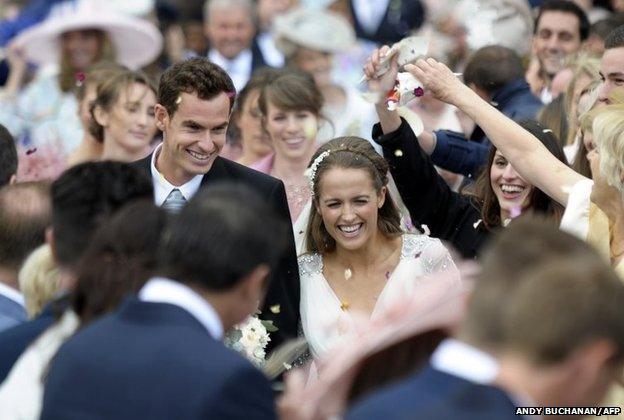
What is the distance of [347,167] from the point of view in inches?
275

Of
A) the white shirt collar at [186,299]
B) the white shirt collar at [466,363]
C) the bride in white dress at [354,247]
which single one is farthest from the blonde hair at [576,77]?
the white shirt collar at [466,363]

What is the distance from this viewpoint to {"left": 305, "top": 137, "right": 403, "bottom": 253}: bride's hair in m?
7.00

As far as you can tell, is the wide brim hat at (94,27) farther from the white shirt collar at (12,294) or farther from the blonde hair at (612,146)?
the blonde hair at (612,146)

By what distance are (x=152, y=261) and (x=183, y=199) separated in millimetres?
2629

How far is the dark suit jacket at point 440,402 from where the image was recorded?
311 cm

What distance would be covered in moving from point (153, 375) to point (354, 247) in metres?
3.38

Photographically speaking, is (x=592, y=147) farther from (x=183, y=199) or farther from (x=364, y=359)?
(x=364, y=359)

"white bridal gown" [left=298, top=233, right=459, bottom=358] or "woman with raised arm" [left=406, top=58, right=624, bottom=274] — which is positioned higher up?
"woman with raised arm" [left=406, top=58, right=624, bottom=274]

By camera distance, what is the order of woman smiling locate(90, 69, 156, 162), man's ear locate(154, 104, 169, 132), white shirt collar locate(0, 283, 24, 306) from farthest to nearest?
woman smiling locate(90, 69, 156, 162) → man's ear locate(154, 104, 169, 132) → white shirt collar locate(0, 283, 24, 306)

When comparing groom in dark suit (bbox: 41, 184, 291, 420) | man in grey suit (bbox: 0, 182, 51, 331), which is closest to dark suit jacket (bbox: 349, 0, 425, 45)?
man in grey suit (bbox: 0, 182, 51, 331)

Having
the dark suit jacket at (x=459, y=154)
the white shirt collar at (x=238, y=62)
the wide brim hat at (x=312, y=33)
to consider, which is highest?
the wide brim hat at (x=312, y=33)

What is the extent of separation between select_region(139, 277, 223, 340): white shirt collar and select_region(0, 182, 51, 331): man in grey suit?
67.6 inches

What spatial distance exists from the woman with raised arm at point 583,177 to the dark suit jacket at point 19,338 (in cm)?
216

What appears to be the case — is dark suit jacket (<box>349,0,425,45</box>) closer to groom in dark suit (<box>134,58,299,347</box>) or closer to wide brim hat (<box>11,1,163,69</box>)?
wide brim hat (<box>11,1,163,69</box>)
